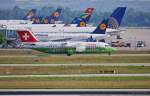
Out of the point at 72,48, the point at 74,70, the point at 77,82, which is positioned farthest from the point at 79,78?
the point at 72,48

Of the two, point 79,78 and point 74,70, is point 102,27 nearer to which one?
point 74,70

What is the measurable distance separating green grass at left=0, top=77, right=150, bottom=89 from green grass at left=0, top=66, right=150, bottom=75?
221 inches

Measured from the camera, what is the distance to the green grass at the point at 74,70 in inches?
2100

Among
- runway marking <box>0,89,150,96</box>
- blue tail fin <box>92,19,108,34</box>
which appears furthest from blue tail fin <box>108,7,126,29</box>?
runway marking <box>0,89,150,96</box>

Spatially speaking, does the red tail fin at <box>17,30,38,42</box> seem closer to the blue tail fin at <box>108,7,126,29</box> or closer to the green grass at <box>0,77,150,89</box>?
the blue tail fin at <box>108,7,126,29</box>

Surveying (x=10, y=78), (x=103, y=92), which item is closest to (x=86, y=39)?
(x=10, y=78)

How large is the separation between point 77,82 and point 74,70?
10.6 m

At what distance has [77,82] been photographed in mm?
44688

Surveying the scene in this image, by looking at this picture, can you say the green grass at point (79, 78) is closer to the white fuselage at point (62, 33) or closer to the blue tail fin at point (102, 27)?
the white fuselage at point (62, 33)

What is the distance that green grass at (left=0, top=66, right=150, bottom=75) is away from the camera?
175 ft

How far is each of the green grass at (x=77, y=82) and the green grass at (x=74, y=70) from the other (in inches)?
221

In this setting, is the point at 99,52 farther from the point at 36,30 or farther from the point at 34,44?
the point at 36,30

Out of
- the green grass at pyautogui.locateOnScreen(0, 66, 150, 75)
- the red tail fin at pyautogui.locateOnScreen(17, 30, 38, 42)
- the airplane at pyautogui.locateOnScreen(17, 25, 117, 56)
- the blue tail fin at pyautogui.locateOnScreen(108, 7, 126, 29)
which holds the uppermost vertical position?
the blue tail fin at pyautogui.locateOnScreen(108, 7, 126, 29)

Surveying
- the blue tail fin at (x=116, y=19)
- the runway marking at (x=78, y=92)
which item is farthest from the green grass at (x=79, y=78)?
the blue tail fin at (x=116, y=19)
